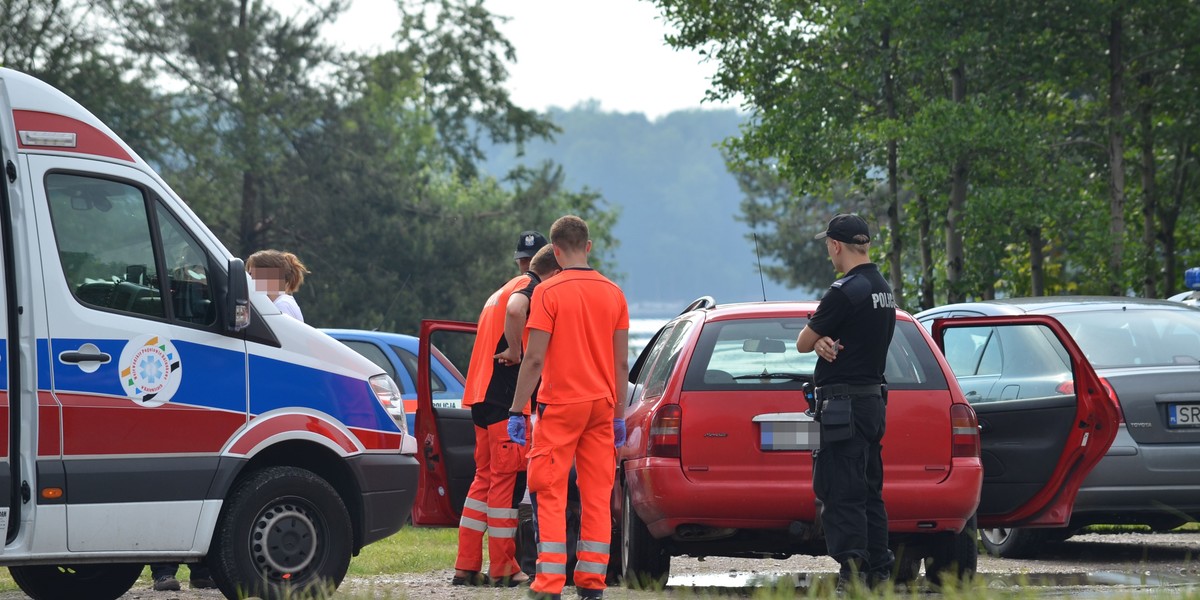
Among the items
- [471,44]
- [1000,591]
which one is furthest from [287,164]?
[1000,591]

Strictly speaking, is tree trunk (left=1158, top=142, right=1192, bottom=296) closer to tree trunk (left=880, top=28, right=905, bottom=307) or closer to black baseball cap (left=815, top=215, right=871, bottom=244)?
tree trunk (left=880, top=28, right=905, bottom=307)

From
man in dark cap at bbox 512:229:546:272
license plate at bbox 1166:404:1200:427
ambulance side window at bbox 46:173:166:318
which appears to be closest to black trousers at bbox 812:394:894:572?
man in dark cap at bbox 512:229:546:272

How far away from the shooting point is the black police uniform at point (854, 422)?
7332mm

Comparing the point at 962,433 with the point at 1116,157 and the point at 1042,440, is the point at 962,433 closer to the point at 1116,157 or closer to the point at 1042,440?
the point at 1042,440

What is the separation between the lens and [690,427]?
781 cm

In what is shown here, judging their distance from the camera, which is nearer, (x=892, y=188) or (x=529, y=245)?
(x=529, y=245)

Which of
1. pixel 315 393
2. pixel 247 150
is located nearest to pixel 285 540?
pixel 315 393

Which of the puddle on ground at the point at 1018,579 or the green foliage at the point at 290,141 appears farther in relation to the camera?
the green foliage at the point at 290,141

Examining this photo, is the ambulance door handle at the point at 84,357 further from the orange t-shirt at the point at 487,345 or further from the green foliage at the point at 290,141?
the green foliage at the point at 290,141

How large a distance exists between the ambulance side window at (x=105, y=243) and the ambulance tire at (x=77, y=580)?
1.71m

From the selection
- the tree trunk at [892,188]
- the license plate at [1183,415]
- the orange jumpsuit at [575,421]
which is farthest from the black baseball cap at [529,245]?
the tree trunk at [892,188]

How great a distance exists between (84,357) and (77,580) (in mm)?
1927

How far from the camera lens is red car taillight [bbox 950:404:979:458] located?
7875mm

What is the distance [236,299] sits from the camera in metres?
7.14
